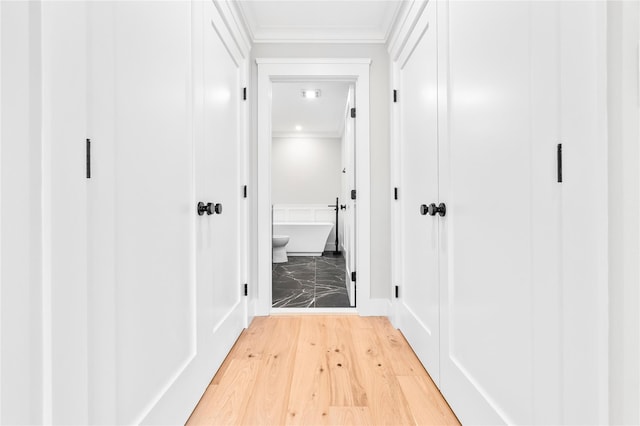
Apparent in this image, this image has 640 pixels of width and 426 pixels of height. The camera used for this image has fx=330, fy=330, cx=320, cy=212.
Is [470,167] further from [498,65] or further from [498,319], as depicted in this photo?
[498,319]

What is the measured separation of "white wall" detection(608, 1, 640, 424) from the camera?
609 mm

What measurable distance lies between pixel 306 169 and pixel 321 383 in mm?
5319

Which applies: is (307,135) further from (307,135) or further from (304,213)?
(304,213)

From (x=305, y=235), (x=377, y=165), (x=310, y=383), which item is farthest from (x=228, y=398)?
(x=305, y=235)

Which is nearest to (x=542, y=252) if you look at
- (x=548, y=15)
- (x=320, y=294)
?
(x=548, y=15)

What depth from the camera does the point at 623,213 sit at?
2.05 ft

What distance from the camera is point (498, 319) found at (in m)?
1.06

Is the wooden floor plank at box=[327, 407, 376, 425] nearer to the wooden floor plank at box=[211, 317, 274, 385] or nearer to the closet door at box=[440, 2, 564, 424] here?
the closet door at box=[440, 2, 564, 424]

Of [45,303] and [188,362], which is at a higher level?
[45,303]

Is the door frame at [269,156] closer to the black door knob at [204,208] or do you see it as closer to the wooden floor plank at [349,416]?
the black door knob at [204,208]

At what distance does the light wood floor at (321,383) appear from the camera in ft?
4.40

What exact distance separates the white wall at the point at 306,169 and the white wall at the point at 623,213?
5981mm

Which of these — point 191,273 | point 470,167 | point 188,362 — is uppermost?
point 470,167

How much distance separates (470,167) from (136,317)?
124 cm
